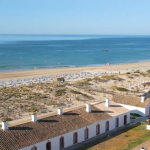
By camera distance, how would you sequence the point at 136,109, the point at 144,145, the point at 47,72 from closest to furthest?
the point at 144,145
the point at 136,109
the point at 47,72

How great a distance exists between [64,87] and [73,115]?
17.9 meters

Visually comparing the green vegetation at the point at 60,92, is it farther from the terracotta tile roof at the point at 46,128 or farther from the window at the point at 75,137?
the window at the point at 75,137

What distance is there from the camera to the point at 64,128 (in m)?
22.2

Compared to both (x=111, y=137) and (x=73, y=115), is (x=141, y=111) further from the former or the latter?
(x=73, y=115)

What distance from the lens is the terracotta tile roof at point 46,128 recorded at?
1911 cm

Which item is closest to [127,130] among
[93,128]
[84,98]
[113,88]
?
[93,128]

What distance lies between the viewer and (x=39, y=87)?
41719 millimetres

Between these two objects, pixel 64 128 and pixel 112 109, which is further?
pixel 112 109

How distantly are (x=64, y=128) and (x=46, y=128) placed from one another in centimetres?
157

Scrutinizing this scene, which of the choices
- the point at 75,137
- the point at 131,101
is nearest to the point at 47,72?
the point at 131,101

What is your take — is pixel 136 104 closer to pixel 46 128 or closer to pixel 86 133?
pixel 86 133

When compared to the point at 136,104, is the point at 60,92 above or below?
below

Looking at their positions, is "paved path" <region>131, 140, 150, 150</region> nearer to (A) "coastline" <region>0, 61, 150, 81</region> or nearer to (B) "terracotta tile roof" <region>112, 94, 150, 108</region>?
(B) "terracotta tile roof" <region>112, 94, 150, 108</region>

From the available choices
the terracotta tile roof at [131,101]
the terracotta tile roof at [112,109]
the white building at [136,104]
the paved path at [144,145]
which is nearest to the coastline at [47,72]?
the terracotta tile roof at [131,101]
